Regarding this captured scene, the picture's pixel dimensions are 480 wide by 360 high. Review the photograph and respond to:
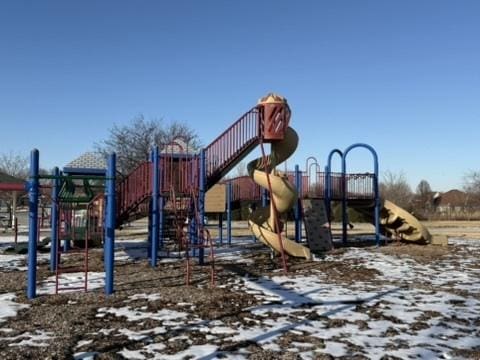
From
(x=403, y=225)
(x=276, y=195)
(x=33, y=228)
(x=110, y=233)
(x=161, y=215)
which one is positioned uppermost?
(x=276, y=195)

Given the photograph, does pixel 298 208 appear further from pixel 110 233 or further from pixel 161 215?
pixel 110 233

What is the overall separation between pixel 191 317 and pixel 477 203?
2700 inches

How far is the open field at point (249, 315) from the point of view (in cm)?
600

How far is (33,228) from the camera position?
8.95 meters

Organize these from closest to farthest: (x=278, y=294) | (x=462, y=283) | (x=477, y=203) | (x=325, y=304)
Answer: (x=325, y=304) < (x=278, y=294) < (x=462, y=283) < (x=477, y=203)

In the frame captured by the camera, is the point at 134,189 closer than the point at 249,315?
No

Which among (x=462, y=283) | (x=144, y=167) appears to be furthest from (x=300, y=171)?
(x=462, y=283)

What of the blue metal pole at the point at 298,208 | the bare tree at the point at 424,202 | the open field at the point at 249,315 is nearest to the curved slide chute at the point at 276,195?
the open field at the point at 249,315

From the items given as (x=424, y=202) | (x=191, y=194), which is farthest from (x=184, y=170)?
(x=424, y=202)

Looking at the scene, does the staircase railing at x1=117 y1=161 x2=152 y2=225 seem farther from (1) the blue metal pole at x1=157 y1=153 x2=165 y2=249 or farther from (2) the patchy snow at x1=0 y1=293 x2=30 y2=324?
(2) the patchy snow at x1=0 y1=293 x2=30 y2=324

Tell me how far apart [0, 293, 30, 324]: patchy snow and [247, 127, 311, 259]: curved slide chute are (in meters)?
7.18

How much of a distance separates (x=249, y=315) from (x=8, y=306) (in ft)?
12.6

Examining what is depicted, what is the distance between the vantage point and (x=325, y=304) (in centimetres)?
854

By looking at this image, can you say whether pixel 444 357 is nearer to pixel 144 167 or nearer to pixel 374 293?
pixel 374 293
